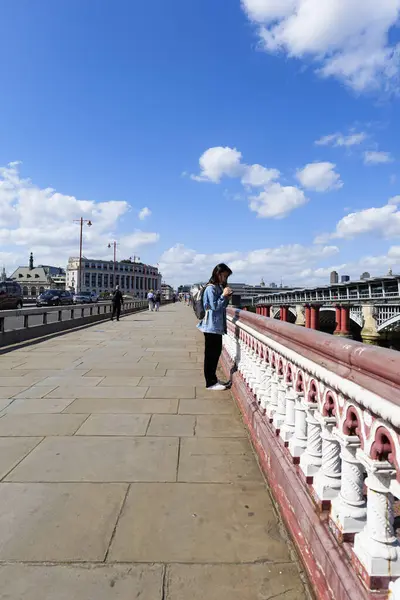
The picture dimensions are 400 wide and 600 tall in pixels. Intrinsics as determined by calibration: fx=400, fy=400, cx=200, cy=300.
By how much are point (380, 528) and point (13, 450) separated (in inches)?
117

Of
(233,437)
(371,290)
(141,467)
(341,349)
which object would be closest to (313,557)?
(341,349)

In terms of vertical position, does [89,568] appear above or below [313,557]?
below

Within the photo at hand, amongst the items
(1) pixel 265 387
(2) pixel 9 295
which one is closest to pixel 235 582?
(1) pixel 265 387

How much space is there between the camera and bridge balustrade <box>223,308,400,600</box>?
1.40 metres

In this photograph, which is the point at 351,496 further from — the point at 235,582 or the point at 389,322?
the point at 389,322

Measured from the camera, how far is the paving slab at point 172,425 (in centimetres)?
383

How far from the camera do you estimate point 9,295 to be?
25.4m

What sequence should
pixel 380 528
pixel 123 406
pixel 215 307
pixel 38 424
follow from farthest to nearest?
pixel 215 307
pixel 123 406
pixel 38 424
pixel 380 528

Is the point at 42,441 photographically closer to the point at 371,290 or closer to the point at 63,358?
the point at 63,358

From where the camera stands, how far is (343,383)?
1.65 meters

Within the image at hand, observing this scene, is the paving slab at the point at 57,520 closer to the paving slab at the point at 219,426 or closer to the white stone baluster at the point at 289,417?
the white stone baluster at the point at 289,417

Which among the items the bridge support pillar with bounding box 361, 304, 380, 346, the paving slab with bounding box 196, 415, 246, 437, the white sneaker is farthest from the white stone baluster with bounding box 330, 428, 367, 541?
the bridge support pillar with bounding box 361, 304, 380, 346

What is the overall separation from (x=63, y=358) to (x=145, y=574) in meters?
6.96

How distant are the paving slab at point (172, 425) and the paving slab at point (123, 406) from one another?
22 cm
